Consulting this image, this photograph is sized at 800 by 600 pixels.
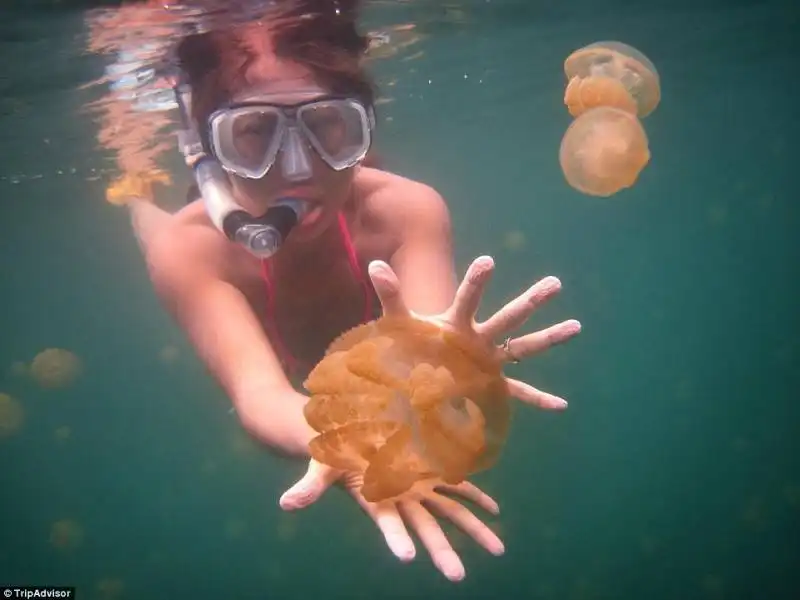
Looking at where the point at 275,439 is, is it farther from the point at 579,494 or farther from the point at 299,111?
the point at 579,494

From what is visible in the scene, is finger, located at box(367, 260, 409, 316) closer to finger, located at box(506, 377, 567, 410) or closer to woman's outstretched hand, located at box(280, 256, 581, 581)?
woman's outstretched hand, located at box(280, 256, 581, 581)

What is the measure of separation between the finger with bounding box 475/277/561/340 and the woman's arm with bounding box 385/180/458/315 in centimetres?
134

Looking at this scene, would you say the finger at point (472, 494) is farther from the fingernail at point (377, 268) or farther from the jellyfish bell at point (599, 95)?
the jellyfish bell at point (599, 95)

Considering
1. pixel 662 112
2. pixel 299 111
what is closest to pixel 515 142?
pixel 662 112

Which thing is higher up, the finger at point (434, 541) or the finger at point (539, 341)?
the finger at point (539, 341)

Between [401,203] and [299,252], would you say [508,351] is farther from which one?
[299,252]

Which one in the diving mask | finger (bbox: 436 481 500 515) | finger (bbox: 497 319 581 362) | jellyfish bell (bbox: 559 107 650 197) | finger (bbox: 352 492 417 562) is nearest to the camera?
finger (bbox: 352 492 417 562)

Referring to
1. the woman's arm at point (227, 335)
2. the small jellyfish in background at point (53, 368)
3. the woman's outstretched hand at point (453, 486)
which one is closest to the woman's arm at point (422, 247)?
the woman's arm at point (227, 335)

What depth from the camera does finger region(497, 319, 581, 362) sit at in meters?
2.13

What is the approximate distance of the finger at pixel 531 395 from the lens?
226 cm

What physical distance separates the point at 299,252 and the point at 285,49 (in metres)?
1.48

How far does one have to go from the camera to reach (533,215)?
58969mm

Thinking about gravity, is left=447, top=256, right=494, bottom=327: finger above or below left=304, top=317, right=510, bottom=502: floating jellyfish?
above

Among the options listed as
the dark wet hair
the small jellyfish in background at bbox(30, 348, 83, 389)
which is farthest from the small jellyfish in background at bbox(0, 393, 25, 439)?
the dark wet hair
